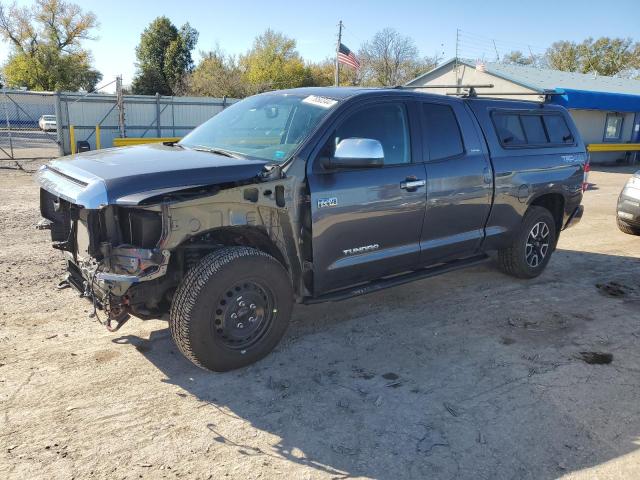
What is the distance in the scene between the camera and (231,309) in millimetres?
3688

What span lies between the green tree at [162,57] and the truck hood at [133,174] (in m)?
49.4

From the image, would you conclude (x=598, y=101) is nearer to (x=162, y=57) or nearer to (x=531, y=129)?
(x=531, y=129)

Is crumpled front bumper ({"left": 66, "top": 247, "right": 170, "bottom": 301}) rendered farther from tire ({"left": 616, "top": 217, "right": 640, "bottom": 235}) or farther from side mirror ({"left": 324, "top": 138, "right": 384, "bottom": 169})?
tire ({"left": 616, "top": 217, "right": 640, "bottom": 235})

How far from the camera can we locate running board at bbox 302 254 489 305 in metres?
4.18

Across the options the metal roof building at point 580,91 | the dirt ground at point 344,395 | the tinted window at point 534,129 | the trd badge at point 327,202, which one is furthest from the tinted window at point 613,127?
the trd badge at point 327,202

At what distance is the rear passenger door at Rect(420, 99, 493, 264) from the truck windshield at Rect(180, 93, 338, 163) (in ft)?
3.60

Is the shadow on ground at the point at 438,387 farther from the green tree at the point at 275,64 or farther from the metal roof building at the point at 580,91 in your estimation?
the green tree at the point at 275,64

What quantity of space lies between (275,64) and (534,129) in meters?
49.4

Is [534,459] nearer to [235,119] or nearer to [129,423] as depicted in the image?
[129,423]

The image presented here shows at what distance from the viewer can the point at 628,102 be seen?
2375 centimetres

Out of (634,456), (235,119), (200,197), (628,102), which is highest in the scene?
(628,102)

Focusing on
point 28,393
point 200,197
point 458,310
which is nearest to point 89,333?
point 28,393

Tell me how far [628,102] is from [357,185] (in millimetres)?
24569

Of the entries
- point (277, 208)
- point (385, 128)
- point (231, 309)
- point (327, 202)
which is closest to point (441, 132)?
point (385, 128)
